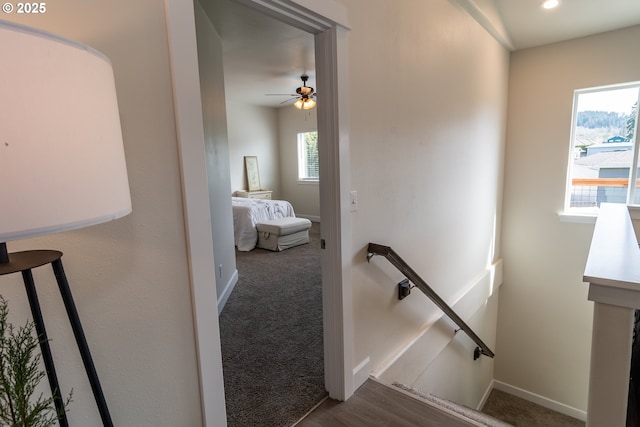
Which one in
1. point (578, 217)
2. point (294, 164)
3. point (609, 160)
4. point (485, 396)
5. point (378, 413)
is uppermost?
point (294, 164)

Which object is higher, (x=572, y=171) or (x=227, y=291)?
(x=572, y=171)

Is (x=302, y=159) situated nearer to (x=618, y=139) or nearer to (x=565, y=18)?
(x=565, y=18)

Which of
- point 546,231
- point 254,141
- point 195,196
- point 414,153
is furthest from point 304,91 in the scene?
point 195,196

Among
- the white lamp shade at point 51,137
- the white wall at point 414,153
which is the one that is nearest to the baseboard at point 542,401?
the white wall at point 414,153

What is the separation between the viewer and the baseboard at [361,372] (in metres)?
2.00

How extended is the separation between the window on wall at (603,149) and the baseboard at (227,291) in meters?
4.29

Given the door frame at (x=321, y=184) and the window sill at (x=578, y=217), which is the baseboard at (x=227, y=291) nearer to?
the door frame at (x=321, y=184)

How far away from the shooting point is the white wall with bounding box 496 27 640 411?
160 inches

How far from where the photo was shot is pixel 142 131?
3.23ft

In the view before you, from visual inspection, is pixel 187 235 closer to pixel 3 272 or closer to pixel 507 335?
pixel 3 272

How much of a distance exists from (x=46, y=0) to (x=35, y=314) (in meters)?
0.75

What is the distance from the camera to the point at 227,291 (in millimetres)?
3270

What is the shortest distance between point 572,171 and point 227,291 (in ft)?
14.8

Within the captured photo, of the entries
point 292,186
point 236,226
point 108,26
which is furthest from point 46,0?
point 292,186
